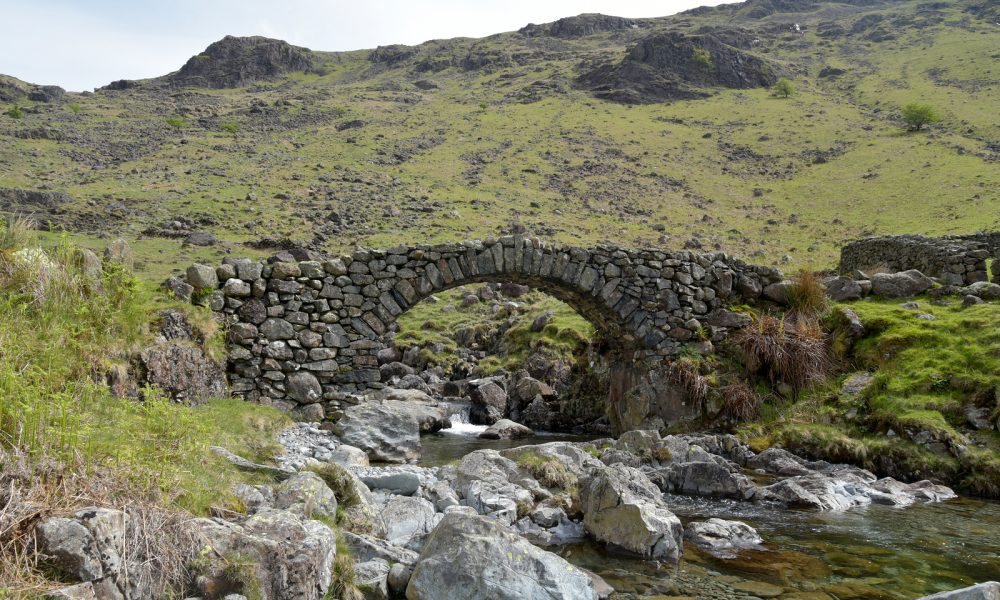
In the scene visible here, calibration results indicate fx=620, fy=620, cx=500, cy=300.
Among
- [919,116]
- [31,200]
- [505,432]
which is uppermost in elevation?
[919,116]

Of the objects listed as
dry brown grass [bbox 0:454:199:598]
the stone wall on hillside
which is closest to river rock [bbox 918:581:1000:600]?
dry brown grass [bbox 0:454:199:598]

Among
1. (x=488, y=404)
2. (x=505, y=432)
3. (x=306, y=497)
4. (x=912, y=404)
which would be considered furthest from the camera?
(x=488, y=404)

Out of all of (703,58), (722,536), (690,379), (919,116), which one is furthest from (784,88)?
(722,536)

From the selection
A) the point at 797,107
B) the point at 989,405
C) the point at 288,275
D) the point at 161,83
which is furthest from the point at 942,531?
the point at 161,83

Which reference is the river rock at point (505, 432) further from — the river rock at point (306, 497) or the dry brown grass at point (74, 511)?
the dry brown grass at point (74, 511)

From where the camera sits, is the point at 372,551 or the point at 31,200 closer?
the point at 372,551

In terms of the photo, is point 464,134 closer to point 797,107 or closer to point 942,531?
point 797,107

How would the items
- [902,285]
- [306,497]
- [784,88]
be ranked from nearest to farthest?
[306,497] → [902,285] → [784,88]

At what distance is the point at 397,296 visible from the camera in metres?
12.1

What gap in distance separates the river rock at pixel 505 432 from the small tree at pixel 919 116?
6076cm

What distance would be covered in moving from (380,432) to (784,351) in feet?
28.3

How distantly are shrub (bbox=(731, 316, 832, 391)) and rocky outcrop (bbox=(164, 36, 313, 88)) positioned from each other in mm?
→ 104359

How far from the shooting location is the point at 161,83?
9562 centimetres

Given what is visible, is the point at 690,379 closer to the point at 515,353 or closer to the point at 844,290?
the point at 844,290
